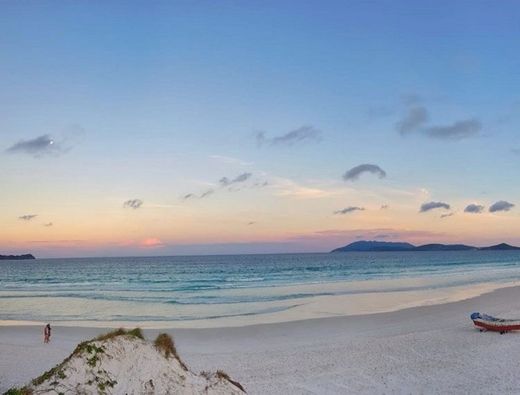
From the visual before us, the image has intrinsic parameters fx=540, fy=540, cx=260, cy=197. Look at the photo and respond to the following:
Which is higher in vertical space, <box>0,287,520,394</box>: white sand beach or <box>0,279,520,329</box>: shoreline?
<box>0,279,520,329</box>: shoreline

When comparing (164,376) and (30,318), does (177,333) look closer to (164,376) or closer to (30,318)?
(30,318)

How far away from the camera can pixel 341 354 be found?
23641 mm

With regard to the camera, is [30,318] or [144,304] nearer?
[30,318]

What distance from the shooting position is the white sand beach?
18.7 m

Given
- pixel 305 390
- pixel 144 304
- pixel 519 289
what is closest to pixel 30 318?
pixel 144 304

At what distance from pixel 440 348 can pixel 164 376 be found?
668 inches

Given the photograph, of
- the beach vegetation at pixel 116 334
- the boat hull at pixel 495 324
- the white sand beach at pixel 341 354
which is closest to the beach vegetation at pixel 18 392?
the beach vegetation at pixel 116 334

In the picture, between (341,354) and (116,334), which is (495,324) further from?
(116,334)

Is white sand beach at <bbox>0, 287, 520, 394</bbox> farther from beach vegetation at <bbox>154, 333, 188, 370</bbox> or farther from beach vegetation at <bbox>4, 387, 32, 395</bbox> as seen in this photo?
beach vegetation at <bbox>4, 387, 32, 395</bbox>

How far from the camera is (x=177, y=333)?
102ft

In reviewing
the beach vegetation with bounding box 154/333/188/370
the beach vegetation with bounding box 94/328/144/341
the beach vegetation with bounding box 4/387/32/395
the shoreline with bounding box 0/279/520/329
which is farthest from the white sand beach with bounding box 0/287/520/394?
the beach vegetation with bounding box 4/387/32/395

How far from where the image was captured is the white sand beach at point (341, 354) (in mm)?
18719

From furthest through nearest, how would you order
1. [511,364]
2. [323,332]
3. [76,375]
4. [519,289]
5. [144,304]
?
[519,289]
[144,304]
[323,332]
[511,364]
[76,375]

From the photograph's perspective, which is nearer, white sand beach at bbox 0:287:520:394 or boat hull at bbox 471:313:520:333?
white sand beach at bbox 0:287:520:394
